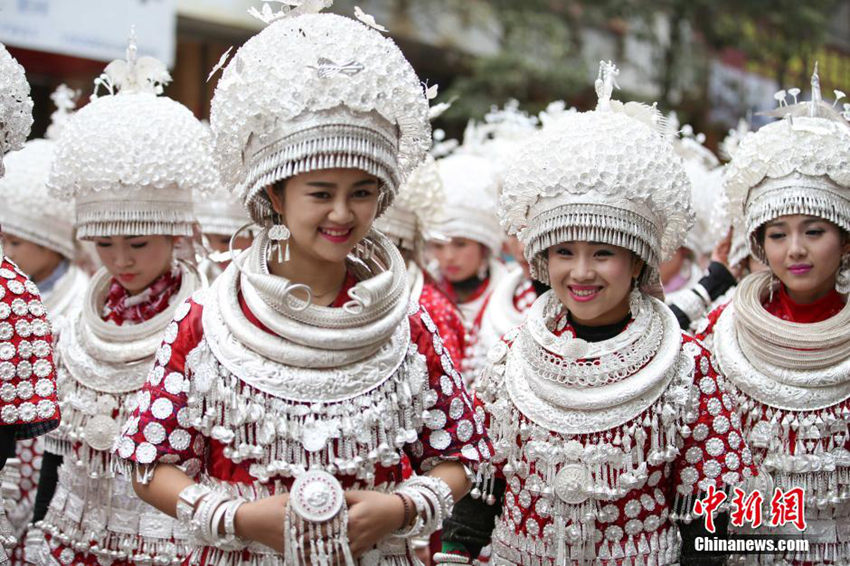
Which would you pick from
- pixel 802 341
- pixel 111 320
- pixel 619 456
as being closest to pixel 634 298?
pixel 619 456

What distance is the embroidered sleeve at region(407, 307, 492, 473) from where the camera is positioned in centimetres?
274

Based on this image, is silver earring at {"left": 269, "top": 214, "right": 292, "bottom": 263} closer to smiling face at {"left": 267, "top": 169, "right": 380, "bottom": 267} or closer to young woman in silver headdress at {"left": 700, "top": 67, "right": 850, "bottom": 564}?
smiling face at {"left": 267, "top": 169, "right": 380, "bottom": 267}

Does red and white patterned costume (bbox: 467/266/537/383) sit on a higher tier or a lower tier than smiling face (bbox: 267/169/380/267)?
higher

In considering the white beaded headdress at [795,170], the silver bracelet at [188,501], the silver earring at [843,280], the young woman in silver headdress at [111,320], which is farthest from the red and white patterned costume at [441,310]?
the silver bracelet at [188,501]

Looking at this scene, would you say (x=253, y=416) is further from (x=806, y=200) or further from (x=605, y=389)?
(x=806, y=200)

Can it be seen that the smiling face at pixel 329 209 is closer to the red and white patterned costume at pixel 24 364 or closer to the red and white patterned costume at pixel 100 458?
the red and white patterned costume at pixel 24 364

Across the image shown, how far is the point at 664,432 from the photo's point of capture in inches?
124

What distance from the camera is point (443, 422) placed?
2.75m

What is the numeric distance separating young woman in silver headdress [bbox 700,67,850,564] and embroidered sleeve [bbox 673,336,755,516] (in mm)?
482

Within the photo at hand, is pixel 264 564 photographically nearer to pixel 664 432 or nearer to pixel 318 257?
pixel 318 257

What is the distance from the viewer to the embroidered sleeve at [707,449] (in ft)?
10.3

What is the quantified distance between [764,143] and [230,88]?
212 cm

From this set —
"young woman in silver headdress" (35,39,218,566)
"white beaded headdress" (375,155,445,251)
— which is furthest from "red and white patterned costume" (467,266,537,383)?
"young woman in silver headdress" (35,39,218,566)

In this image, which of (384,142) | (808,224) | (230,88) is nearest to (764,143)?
(808,224)
